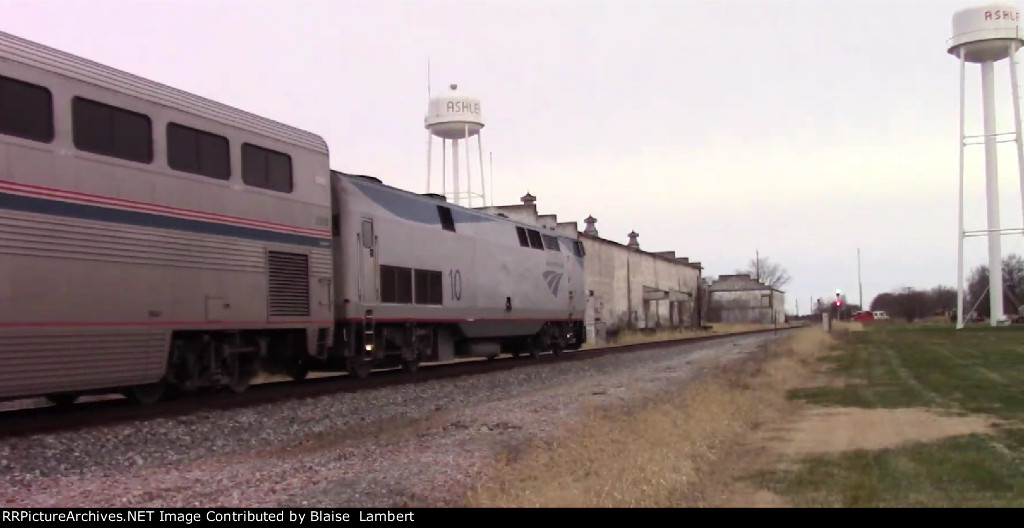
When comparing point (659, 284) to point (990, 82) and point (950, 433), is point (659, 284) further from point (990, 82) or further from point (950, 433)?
point (950, 433)

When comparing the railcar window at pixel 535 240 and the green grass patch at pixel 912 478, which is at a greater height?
the railcar window at pixel 535 240

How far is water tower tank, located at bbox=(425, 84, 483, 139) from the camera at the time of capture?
5353 centimetres

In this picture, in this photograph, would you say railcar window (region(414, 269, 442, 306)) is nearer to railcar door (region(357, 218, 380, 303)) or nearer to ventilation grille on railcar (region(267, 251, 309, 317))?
railcar door (region(357, 218, 380, 303))

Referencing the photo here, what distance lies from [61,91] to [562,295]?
1858 cm

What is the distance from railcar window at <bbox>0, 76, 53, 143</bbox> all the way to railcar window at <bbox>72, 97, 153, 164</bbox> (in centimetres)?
37

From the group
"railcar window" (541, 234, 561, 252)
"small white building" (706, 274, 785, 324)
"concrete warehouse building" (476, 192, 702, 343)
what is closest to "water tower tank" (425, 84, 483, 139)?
Answer: "concrete warehouse building" (476, 192, 702, 343)

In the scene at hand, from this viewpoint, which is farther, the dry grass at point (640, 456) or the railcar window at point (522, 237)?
the railcar window at point (522, 237)

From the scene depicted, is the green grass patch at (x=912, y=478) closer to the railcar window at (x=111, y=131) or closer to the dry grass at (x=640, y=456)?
A: the dry grass at (x=640, y=456)

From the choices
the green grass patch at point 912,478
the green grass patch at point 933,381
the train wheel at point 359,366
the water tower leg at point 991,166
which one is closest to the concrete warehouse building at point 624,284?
the green grass patch at point 933,381

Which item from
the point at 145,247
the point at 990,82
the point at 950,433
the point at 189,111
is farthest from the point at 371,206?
the point at 990,82

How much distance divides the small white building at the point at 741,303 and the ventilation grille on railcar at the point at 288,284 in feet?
291

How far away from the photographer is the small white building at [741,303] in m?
101

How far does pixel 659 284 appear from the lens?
7344cm

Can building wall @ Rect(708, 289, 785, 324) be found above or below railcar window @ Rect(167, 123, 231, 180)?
below
